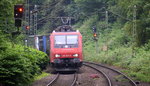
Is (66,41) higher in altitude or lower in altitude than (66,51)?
higher

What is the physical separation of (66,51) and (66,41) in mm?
1047

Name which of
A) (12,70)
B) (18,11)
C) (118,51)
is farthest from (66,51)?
(118,51)

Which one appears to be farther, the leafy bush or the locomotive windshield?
the locomotive windshield

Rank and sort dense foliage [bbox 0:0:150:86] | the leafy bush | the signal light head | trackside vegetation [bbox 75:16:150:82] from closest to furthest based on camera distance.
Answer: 1. the leafy bush
2. dense foliage [bbox 0:0:150:86]
3. the signal light head
4. trackside vegetation [bbox 75:16:150:82]

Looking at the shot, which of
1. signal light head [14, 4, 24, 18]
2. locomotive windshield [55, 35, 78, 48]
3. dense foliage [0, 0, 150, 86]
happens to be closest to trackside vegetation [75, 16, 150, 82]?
dense foliage [0, 0, 150, 86]

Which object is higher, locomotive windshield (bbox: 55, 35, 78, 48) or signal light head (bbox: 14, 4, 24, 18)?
signal light head (bbox: 14, 4, 24, 18)

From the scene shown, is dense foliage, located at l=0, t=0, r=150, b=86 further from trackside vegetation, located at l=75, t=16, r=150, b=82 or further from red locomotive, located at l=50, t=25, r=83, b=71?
red locomotive, located at l=50, t=25, r=83, b=71

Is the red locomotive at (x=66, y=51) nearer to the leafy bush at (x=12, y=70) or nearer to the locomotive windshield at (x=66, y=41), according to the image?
A: the locomotive windshield at (x=66, y=41)

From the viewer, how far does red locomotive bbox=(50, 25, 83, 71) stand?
74.0ft

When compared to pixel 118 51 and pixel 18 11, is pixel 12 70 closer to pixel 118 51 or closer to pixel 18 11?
pixel 18 11

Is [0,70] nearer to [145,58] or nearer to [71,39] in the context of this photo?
[71,39]

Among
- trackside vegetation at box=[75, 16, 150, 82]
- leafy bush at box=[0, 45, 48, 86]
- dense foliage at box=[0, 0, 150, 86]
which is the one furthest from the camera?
trackside vegetation at box=[75, 16, 150, 82]

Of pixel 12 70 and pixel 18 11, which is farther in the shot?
Result: pixel 18 11

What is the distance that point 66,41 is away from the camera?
76.8ft
